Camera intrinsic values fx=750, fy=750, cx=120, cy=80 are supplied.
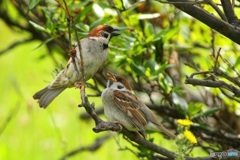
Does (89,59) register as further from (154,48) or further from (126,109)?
(154,48)

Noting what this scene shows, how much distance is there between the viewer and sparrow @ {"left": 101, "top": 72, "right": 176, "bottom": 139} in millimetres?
3340

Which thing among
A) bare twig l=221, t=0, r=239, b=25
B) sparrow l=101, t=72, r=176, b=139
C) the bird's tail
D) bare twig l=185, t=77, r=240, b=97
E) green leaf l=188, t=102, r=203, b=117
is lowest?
green leaf l=188, t=102, r=203, b=117

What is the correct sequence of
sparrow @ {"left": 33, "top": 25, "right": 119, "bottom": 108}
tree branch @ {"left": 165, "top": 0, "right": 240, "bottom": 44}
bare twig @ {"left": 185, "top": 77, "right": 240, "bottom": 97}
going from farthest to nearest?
sparrow @ {"left": 33, "top": 25, "right": 119, "bottom": 108}, tree branch @ {"left": 165, "top": 0, "right": 240, "bottom": 44}, bare twig @ {"left": 185, "top": 77, "right": 240, "bottom": 97}

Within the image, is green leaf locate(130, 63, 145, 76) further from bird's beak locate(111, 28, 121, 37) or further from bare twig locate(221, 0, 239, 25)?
bare twig locate(221, 0, 239, 25)

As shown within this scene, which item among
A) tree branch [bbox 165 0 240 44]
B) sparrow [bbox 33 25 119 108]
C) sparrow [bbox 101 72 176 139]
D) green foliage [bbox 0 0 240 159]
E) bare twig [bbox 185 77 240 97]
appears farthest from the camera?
green foliage [bbox 0 0 240 159]

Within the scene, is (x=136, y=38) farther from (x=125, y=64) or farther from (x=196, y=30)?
(x=196, y=30)

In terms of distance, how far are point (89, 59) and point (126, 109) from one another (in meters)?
0.31

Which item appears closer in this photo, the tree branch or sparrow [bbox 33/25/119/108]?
the tree branch

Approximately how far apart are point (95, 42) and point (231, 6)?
0.82 m

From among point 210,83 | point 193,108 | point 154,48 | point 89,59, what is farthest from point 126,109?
point 210,83

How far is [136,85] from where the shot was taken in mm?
4219


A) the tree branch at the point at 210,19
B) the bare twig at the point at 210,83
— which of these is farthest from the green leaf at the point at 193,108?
the tree branch at the point at 210,19

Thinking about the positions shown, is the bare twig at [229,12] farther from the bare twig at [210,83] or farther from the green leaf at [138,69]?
the green leaf at [138,69]

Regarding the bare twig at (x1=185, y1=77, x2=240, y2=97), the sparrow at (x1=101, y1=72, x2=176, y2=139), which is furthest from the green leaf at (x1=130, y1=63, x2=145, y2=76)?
the bare twig at (x1=185, y1=77, x2=240, y2=97)
